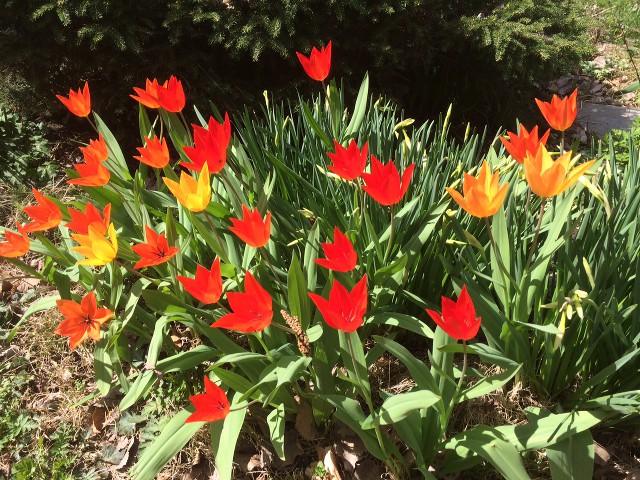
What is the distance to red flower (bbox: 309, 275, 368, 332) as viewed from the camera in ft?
3.67

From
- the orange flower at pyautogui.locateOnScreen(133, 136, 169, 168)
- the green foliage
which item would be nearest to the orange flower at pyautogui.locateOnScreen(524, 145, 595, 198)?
the orange flower at pyautogui.locateOnScreen(133, 136, 169, 168)

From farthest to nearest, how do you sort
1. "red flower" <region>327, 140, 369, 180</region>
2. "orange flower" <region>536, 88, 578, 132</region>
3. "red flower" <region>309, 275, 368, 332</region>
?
"orange flower" <region>536, 88, 578, 132</region>
"red flower" <region>327, 140, 369, 180</region>
"red flower" <region>309, 275, 368, 332</region>

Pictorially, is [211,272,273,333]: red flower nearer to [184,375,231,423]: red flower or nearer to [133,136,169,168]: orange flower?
[184,375,231,423]: red flower

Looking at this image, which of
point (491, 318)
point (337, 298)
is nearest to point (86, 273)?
point (337, 298)

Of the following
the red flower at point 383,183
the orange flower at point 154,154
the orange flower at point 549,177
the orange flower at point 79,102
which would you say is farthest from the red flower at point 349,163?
the orange flower at point 79,102

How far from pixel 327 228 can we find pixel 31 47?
1930 mm

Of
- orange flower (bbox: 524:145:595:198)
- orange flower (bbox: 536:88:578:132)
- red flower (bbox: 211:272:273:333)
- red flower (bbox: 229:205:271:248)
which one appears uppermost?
orange flower (bbox: 536:88:578:132)

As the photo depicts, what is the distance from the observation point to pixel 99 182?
1643 millimetres

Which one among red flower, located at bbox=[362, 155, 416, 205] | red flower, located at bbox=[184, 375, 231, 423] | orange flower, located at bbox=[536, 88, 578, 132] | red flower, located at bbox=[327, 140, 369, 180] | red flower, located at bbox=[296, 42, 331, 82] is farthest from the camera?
red flower, located at bbox=[296, 42, 331, 82]

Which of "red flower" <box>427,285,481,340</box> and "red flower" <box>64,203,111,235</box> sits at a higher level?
"red flower" <box>64,203,111,235</box>

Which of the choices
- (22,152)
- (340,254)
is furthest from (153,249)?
(22,152)

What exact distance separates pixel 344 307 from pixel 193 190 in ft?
1.69

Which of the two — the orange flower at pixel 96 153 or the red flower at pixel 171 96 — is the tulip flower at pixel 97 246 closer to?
the orange flower at pixel 96 153

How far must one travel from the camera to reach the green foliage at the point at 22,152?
9.97ft
